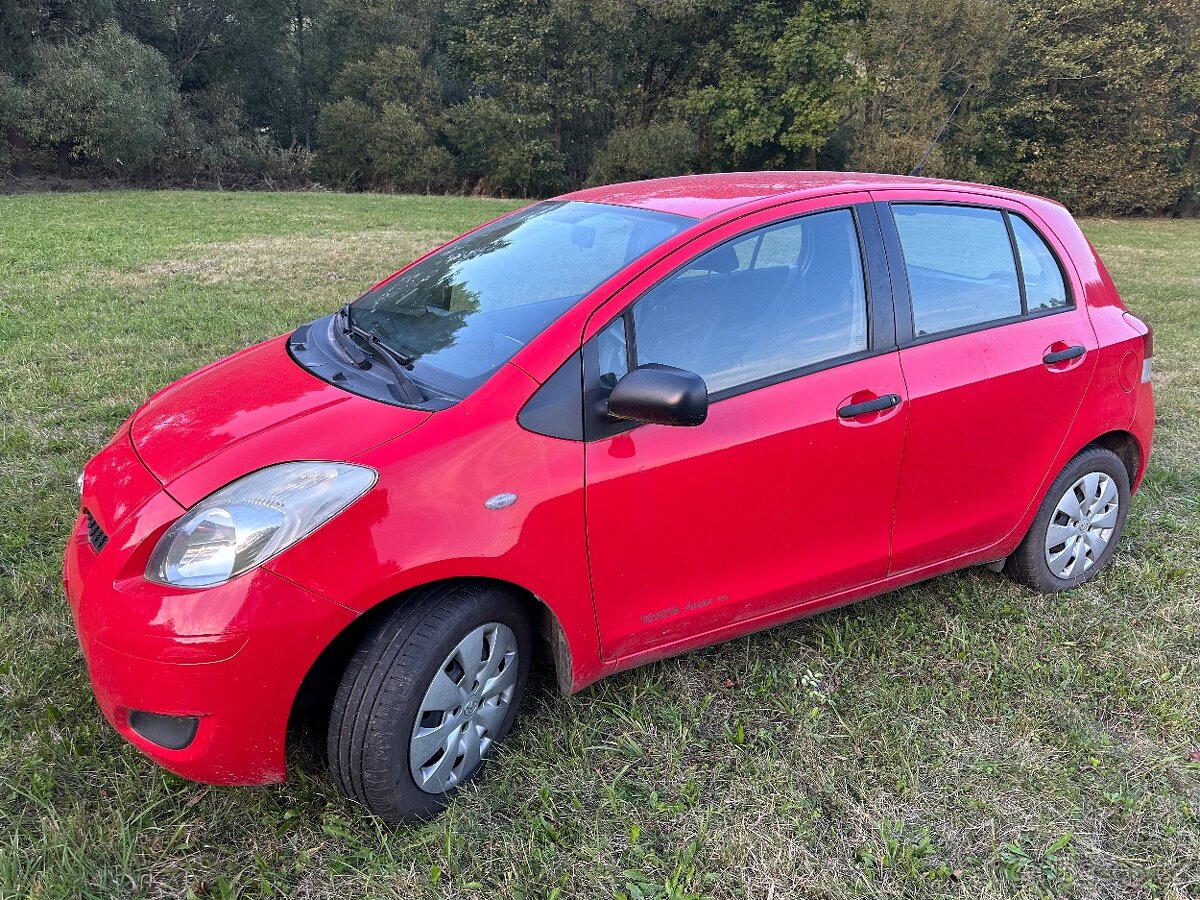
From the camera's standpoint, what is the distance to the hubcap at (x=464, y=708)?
2.25 m

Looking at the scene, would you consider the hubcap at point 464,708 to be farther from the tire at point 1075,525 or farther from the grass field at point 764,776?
the tire at point 1075,525

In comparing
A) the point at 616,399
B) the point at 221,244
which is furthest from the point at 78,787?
the point at 221,244

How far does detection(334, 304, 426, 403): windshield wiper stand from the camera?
95.1 inches

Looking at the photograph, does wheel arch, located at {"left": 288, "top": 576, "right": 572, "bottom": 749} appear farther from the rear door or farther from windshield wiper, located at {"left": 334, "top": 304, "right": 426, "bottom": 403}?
the rear door

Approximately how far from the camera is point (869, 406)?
277cm

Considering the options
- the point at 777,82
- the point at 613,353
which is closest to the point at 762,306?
the point at 613,353

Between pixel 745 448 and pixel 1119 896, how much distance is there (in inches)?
58.6

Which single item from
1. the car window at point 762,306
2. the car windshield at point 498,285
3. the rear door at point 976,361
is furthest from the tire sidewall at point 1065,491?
the car windshield at point 498,285

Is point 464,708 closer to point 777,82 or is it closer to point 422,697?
point 422,697

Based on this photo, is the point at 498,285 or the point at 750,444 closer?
the point at 750,444

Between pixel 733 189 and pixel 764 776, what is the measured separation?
1925 mm

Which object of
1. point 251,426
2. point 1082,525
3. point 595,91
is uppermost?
point 251,426

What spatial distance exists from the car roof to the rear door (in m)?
0.12

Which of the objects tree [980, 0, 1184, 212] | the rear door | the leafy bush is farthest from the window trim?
the leafy bush
